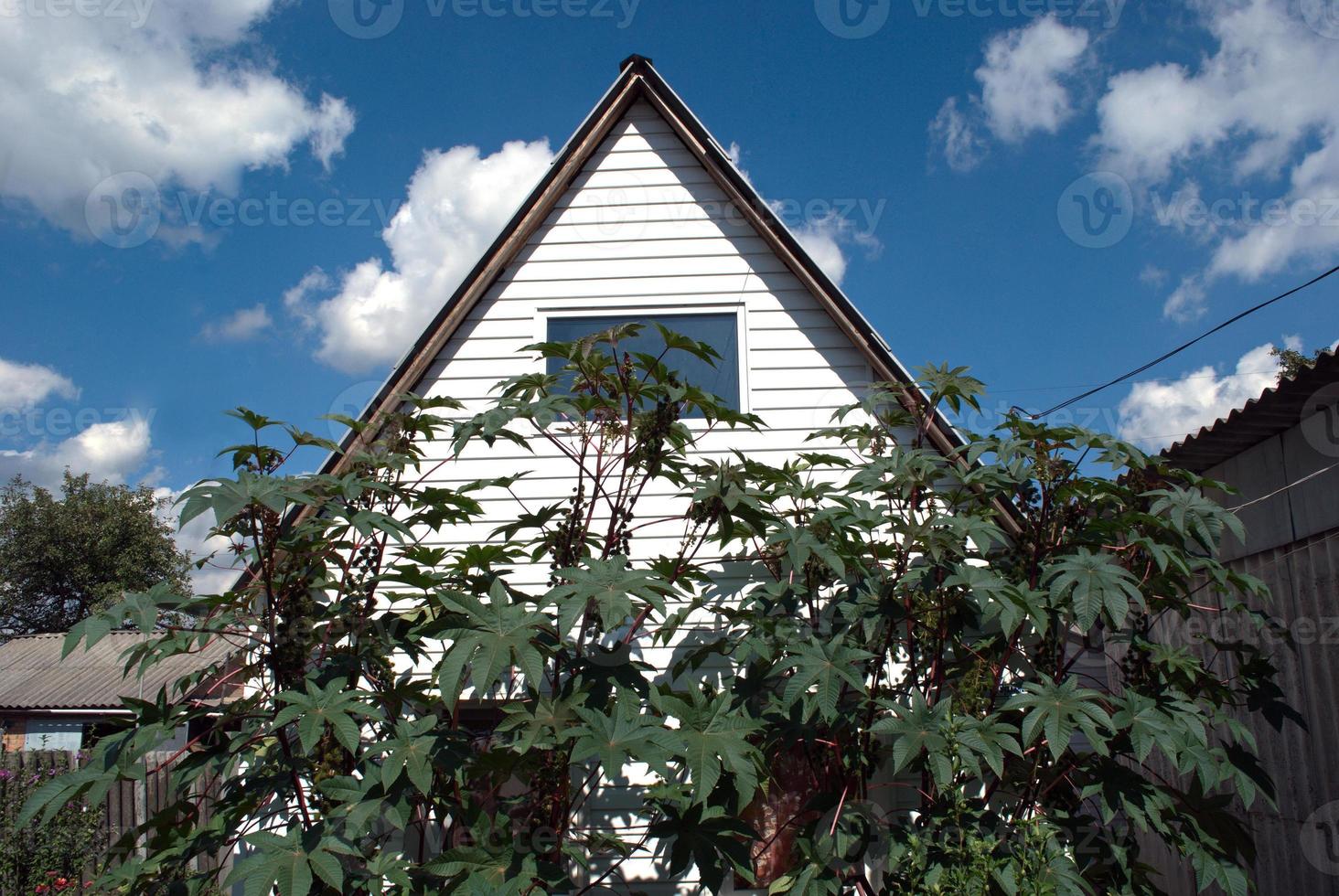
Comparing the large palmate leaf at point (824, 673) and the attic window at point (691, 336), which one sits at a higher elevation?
the attic window at point (691, 336)

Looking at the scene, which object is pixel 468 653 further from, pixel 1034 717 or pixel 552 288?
pixel 552 288

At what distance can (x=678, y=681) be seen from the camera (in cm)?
548

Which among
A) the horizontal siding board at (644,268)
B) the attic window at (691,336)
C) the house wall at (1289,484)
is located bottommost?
the house wall at (1289,484)

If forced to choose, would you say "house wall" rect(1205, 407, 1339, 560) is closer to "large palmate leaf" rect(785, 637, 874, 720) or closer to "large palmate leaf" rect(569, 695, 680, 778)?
"large palmate leaf" rect(785, 637, 874, 720)

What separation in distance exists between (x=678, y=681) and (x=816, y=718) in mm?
1637

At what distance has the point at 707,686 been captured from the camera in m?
4.23

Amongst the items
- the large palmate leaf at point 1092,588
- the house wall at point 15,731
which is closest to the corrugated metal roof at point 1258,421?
the large palmate leaf at point 1092,588

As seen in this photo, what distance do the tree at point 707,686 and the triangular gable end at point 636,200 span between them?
1083mm

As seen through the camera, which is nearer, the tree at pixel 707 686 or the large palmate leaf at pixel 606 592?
the large palmate leaf at pixel 606 592
